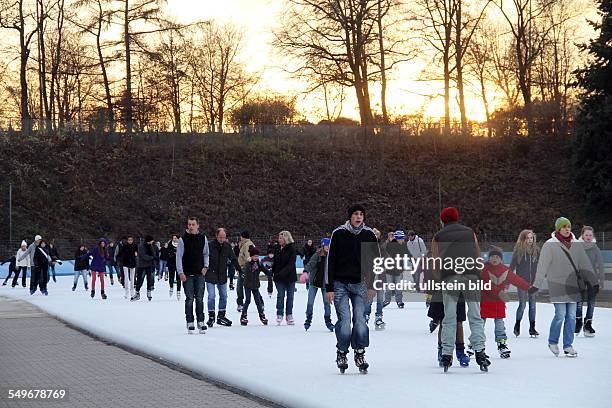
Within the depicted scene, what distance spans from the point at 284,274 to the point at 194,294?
2.04m

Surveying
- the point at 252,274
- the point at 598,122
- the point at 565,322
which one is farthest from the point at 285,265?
the point at 598,122

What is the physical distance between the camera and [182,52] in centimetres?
6519

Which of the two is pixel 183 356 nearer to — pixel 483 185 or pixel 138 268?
pixel 138 268

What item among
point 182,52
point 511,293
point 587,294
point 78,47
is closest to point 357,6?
point 182,52

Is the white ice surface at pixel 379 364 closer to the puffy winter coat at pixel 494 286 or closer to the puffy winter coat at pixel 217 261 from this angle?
the puffy winter coat at pixel 494 286

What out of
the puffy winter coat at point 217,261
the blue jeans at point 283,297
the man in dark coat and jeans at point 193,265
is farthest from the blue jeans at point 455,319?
the puffy winter coat at point 217,261

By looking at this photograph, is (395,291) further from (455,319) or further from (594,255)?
(455,319)

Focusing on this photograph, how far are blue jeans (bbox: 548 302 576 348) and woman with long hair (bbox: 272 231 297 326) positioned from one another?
6.99m

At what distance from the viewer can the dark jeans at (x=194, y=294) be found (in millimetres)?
18672

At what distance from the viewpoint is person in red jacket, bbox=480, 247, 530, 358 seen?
46.3 ft

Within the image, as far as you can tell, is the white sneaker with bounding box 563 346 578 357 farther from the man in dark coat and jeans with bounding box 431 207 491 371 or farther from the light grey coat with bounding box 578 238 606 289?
the light grey coat with bounding box 578 238 606 289

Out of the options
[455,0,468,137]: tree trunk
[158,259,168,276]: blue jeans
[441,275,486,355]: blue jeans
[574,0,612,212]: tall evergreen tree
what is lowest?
[158,259,168,276]: blue jeans

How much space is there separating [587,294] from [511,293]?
14.7 metres

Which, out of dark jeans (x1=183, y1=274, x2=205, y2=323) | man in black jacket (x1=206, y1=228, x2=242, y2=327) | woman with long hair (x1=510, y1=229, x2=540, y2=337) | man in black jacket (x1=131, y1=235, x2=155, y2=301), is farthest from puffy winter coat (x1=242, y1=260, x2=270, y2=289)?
man in black jacket (x1=131, y1=235, x2=155, y2=301)
